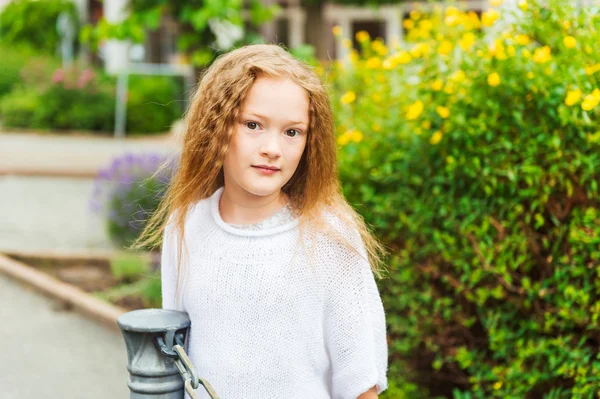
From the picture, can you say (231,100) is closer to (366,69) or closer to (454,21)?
(454,21)

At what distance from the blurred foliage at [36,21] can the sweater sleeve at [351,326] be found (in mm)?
20870

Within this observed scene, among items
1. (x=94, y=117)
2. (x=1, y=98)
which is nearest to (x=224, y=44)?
(x=94, y=117)

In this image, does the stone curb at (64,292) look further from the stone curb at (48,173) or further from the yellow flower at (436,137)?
the stone curb at (48,173)

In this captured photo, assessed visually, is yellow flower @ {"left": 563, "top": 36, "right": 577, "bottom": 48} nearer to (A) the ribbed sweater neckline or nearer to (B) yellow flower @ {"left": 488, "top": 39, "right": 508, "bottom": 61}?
(B) yellow flower @ {"left": 488, "top": 39, "right": 508, "bottom": 61}

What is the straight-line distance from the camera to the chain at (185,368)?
163 cm

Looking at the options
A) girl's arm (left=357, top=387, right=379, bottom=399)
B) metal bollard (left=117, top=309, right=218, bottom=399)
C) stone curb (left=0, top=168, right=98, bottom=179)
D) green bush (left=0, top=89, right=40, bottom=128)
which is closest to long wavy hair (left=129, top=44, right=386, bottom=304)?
metal bollard (left=117, top=309, right=218, bottom=399)

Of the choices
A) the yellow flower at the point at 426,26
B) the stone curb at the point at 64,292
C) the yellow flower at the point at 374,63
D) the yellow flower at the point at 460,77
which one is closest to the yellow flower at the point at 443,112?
the yellow flower at the point at 460,77

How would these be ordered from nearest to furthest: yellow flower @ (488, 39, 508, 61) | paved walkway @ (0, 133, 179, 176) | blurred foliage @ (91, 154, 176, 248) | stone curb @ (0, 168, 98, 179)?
yellow flower @ (488, 39, 508, 61) < blurred foliage @ (91, 154, 176, 248) < stone curb @ (0, 168, 98, 179) < paved walkway @ (0, 133, 179, 176)

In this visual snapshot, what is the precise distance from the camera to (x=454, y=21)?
3.35 m

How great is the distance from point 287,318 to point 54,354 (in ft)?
10.6

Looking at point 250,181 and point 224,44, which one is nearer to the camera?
point 250,181

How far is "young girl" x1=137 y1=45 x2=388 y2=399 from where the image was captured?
173cm

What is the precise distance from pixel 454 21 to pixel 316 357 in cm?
202

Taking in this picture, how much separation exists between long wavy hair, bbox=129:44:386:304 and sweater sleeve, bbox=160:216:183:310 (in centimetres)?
4
